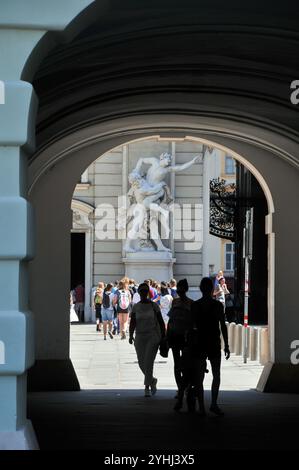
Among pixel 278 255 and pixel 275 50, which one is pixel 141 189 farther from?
pixel 275 50

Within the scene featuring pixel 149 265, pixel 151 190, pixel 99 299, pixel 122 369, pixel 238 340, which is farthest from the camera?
pixel 149 265

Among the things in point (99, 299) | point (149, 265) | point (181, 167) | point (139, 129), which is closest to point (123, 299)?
point (99, 299)

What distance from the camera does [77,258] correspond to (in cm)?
4738

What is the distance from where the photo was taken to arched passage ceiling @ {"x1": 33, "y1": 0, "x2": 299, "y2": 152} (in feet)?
32.9

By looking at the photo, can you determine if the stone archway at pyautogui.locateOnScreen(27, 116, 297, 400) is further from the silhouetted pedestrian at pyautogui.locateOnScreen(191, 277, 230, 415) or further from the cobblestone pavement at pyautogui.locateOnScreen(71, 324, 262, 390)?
the silhouetted pedestrian at pyautogui.locateOnScreen(191, 277, 230, 415)

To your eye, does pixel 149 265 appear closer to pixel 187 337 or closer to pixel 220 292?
pixel 220 292

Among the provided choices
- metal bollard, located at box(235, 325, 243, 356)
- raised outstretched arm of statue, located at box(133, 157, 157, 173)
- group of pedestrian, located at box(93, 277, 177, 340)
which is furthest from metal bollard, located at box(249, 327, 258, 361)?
raised outstretched arm of statue, located at box(133, 157, 157, 173)

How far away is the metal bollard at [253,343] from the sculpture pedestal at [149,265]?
1733 cm

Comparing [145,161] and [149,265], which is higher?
[145,161]

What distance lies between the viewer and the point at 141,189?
42250 millimetres

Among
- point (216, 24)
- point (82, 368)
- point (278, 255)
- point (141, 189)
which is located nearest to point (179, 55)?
point (216, 24)

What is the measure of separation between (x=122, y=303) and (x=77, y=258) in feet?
51.6
